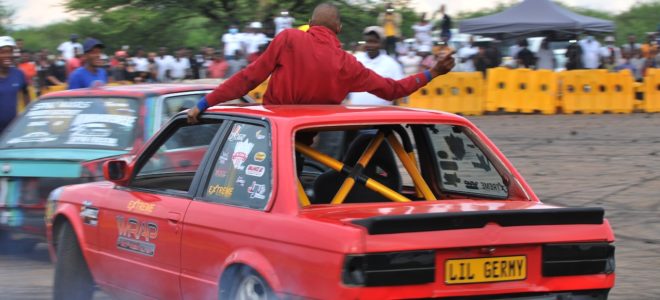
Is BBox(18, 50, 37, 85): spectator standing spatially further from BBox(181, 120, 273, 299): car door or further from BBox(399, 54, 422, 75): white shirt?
BBox(181, 120, 273, 299): car door

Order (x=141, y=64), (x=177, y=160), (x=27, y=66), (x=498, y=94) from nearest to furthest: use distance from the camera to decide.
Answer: (x=177, y=160)
(x=498, y=94)
(x=27, y=66)
(x=141, y=64)

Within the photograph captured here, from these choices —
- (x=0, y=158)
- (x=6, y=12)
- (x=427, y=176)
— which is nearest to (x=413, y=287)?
(x=427, y=176)

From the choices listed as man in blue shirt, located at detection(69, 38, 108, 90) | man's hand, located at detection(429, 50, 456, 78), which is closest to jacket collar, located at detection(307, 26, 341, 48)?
man's hand, located at detection(429, 50, 456, 78)

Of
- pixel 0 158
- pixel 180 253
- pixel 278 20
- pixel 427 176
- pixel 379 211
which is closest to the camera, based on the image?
pixel 379 211

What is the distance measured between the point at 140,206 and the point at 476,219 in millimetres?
2011

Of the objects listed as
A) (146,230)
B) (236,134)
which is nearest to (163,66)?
(146,230)

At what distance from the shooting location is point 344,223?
4430 millimetres

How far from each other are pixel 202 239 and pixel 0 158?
392 centimetres

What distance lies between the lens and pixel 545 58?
23.8 metres

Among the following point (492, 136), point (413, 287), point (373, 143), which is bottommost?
point (492, 136)

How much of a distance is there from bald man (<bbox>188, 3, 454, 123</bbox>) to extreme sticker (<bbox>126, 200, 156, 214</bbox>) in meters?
0.65

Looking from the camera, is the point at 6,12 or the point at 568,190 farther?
the point at 6,12

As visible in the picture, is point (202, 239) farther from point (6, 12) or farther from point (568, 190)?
point (6, 12)

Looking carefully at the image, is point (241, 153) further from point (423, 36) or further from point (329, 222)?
point (423, 36)
